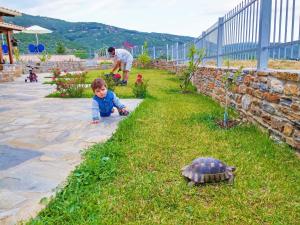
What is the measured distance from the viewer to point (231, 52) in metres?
7.05

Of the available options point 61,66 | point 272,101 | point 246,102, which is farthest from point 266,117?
point 61,66

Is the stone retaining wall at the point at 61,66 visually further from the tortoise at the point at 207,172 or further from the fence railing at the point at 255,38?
the tortoise at the point at 207,172

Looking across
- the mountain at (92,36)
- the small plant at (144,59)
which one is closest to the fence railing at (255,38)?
the small plant at (144,59)

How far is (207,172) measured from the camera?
3041 mm

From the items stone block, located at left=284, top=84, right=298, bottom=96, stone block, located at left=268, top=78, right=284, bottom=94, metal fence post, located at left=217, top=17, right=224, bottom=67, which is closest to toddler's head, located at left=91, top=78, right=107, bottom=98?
stone block, located at left=268, top=78, right=284, bottom=94

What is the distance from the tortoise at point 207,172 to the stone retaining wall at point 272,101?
4.19 feet

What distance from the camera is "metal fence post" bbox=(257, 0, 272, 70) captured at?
495cm

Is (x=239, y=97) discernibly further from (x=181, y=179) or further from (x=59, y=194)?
(x=59, y=194)

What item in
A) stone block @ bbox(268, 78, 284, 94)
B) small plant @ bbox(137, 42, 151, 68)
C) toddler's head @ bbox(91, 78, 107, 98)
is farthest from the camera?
small plant @ bbox(137, 42, 151, 68)

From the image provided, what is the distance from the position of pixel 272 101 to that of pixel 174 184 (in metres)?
2.25

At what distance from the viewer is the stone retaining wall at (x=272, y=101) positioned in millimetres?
3863

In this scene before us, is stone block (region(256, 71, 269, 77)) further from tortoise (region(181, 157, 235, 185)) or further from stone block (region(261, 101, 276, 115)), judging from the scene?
tortoise (region(181, 157, 235, 185))

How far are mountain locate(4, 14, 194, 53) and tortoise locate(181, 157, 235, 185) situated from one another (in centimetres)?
5454

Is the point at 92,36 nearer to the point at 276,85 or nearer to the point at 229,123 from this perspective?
the point at 229,123
